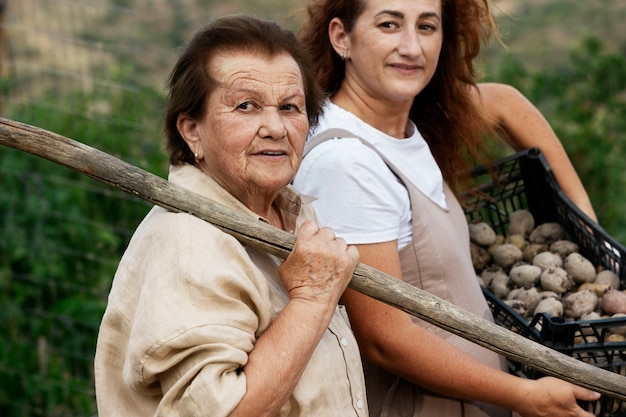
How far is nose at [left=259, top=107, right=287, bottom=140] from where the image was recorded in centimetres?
208

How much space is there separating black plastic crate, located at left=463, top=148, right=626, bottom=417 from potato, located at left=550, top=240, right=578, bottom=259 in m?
0.04

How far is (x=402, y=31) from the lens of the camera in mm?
2652

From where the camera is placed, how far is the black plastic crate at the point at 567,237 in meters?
2.43

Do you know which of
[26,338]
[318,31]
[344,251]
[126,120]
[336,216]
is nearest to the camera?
[344,251]

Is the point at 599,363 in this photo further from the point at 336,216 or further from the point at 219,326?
the point at 219,326

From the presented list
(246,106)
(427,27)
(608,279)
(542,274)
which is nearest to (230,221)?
(246,106)

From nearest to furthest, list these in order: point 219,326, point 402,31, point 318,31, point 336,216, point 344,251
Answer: point 219,326, point 344,251, point 336,216, point 402,31, point 318,31

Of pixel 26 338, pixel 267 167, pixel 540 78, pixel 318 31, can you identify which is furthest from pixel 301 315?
pixel 540 78

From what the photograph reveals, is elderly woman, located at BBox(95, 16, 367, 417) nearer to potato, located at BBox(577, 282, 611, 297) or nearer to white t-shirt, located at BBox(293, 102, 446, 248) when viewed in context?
white t-shirt, located at BBox(293, 102, 446, 248)

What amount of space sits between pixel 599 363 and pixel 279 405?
98 cm

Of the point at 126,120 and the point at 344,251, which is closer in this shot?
the point at 344,251

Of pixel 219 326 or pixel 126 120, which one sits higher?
pixel 219 326

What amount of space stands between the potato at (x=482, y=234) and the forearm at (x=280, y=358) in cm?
126

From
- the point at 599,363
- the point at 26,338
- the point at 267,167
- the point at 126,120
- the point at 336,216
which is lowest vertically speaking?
the point at 26,338
